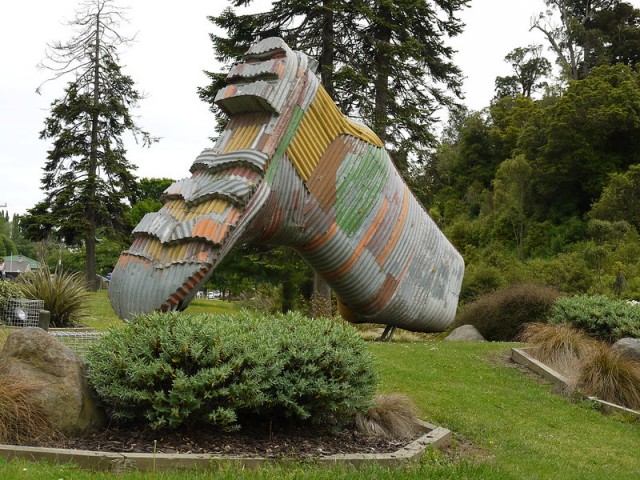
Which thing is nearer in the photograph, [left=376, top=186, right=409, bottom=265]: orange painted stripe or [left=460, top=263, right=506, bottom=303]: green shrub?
[left=376, top=186, right=409, bottom=265]: orange painted stripe

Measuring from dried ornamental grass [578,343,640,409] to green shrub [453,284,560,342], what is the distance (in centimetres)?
461

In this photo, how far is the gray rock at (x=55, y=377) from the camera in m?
4.41

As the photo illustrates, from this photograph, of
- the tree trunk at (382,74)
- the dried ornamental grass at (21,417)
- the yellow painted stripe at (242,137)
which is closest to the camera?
the dried ornamental grass at (21,417)

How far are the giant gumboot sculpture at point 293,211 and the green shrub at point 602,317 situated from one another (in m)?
3.00

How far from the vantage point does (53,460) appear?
3918 mm

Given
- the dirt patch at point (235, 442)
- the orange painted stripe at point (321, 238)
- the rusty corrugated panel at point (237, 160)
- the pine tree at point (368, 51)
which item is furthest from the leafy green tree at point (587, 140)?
the dirt patch at point (235, 442)

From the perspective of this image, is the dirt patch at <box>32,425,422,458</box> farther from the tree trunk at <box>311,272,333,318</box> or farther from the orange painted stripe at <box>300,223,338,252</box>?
the tree trunk at <box>311,272,333,318</box>

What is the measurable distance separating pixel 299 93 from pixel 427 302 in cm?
389

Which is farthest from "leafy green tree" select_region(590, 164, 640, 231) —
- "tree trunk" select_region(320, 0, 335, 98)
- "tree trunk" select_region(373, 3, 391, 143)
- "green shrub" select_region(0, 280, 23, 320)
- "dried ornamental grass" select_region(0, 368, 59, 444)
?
"dried ornamental grass" select_region(0, 368, 59, 444)

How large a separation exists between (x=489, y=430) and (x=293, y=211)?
9.86 feet

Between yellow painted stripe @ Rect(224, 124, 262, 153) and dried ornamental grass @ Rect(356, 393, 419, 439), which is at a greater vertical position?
yellow painted stripe @ Rect(224, 124, 262, 153)

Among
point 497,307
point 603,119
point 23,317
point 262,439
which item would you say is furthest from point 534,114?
point 262,439

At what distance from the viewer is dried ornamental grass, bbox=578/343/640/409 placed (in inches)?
324

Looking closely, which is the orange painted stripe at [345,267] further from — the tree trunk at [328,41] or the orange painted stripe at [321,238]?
the tree trunk at [328,41]
